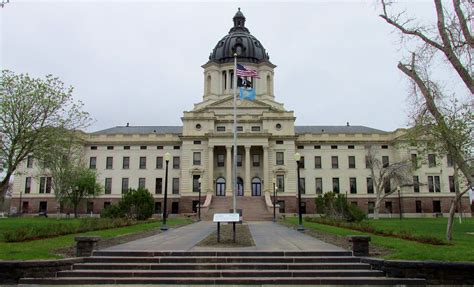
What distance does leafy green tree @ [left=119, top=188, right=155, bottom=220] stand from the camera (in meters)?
34.4

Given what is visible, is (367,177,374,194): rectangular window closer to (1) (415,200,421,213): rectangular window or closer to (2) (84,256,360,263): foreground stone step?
(1) (415,200,421,213): rectangular window

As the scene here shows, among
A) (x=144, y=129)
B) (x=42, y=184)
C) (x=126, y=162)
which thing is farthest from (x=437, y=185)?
(x=42, y=184)

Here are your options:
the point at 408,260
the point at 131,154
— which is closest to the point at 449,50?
the point at 408,260

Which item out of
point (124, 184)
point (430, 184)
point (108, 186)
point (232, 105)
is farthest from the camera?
point (124, 184)

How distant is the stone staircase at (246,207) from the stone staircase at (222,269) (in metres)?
31.8

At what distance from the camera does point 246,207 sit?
165 feet

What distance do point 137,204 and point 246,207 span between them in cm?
1824

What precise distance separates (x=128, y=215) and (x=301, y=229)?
1638 centimetres

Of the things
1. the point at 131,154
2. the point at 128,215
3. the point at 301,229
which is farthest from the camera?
the point at 131,154

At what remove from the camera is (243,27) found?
77.9 meters

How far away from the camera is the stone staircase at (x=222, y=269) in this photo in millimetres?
10344

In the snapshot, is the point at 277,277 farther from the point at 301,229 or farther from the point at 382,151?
the point at 382,151

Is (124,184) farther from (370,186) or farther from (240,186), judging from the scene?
A: (370,186)

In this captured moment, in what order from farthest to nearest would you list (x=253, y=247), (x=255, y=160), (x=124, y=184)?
(x=124, y=184), (x=255, y=160), (x=253, y=247)
